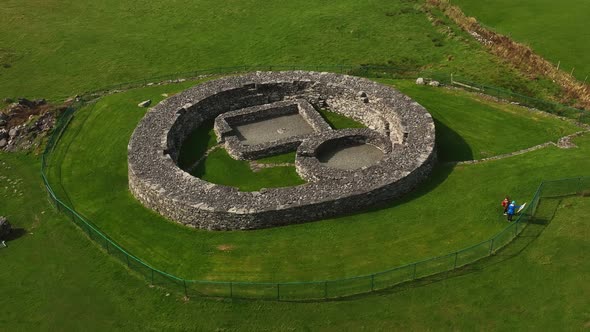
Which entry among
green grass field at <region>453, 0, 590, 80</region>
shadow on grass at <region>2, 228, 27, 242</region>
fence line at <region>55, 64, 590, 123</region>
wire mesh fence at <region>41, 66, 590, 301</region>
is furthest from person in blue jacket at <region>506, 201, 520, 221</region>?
shadow on grass at <region>2, 228, 27, 242</region>

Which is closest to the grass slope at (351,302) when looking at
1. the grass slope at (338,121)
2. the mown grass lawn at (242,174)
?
the mown grass lawn at (242,174)

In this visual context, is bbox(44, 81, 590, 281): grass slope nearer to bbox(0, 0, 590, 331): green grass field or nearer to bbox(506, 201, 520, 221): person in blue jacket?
bbox(0, 0, 590, 331): green grass field

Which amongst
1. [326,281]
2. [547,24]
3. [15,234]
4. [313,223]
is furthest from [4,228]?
[547,24]

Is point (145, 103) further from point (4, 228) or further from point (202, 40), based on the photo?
point (4, 228)

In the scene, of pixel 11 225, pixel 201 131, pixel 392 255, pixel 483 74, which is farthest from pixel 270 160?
pixel 483 74

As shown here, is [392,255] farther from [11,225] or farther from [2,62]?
[2,62]
